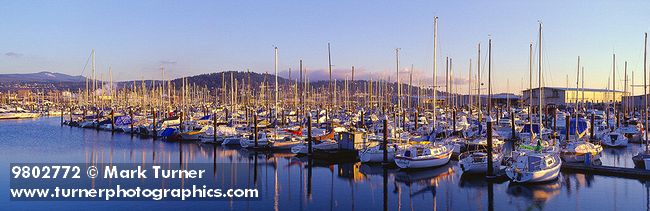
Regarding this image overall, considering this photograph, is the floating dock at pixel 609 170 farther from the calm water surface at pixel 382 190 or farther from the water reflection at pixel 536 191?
the water reflection at pixel 536 191

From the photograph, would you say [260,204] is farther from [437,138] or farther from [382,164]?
[437,138]

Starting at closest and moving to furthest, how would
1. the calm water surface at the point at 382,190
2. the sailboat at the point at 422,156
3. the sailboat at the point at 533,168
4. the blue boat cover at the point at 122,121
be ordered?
the calm water surface at the point at 382,190 < the sailboat at the point at 533,168 < the sailboat at the point at 422,156 < the blue boat cover at the point at 122,121

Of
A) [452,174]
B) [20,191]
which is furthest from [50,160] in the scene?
[452,174]

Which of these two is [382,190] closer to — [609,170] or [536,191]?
[536,191]

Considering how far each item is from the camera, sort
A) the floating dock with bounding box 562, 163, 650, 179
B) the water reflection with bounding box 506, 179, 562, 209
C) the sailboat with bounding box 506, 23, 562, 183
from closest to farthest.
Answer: the water reflection with bounding box 506, 179, 562, 209 → the sailboat with bounding box 506, 23, 562, 183 → the floating dock with bounding box 562, 163, 650, 179

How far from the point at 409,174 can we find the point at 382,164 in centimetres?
326

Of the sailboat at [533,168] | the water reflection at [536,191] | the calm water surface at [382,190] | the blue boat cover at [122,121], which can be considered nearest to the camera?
the calm water surface at [382,190]

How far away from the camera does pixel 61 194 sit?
24.6 m

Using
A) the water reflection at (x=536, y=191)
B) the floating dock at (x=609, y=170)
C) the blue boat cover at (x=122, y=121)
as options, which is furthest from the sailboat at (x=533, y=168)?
the blue boat cover at (x=122, y=121)

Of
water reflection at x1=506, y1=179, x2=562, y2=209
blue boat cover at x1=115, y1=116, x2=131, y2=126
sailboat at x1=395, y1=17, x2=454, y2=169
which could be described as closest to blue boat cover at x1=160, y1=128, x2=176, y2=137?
blue boat cover at x1=115, y1=116, x2=131, y2=126

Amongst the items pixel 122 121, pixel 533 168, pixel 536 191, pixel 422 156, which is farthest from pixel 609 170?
pixel 122 121

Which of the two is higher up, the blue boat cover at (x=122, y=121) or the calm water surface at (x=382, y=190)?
the blue boat cover at (x=122, y=121)

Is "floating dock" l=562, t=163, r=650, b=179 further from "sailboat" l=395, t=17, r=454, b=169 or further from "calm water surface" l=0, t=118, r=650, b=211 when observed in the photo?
"sailboat" l=395, t=17, r=454, b=169

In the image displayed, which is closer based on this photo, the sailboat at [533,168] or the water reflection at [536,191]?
the water reflection at [536,191]
